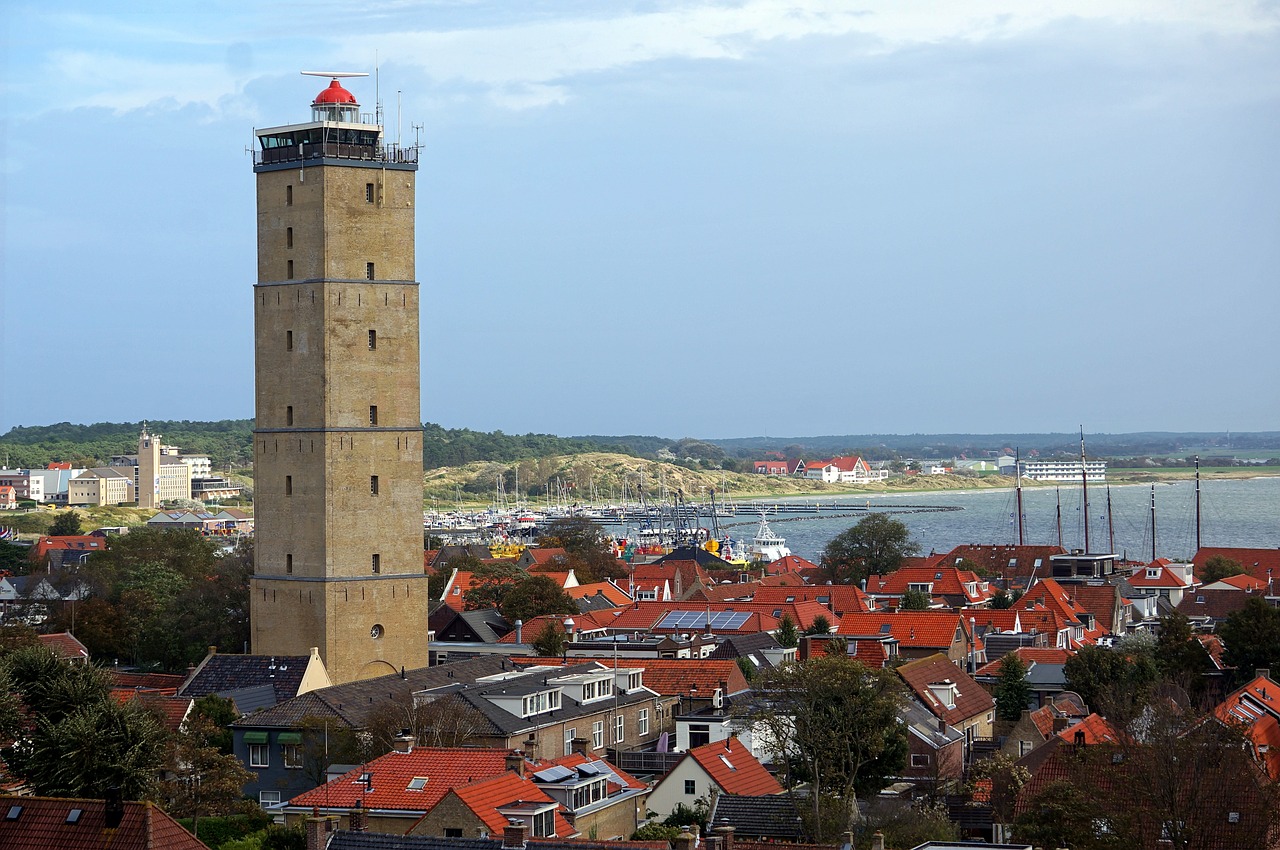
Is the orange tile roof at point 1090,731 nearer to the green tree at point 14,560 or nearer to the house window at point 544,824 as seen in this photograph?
the house window at point 544,824

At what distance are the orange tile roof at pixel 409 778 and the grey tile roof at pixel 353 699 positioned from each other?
7.31 meters

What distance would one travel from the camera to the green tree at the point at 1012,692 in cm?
4841

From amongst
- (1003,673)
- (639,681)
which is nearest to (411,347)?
(639,681)

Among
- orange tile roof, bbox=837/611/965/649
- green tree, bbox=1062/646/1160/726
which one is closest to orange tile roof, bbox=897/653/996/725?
green tree, bbox=1062/646/1160/726

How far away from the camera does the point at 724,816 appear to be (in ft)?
101

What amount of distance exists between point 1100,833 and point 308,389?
26.0 metres

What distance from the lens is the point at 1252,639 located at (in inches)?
2004

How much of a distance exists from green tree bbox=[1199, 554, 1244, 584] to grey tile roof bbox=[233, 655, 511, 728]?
52588mm

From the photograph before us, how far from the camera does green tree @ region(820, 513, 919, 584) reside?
89375mm

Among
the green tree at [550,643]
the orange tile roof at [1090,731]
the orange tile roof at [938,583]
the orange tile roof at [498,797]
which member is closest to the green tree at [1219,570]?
the orange tile roof at [938,583]

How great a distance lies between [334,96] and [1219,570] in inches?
2205

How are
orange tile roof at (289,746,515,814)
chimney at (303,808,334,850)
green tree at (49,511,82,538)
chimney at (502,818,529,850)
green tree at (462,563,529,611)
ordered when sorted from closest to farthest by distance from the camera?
chimney at (502,818,529,850) → chimney at (303,808,334,850) → orange tile roof at (289,746,515,814) → green tree at (462,563,529,611) → green tree at (49,511,82,538)

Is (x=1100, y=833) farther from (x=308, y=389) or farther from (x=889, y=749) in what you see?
(x=308, y=389)

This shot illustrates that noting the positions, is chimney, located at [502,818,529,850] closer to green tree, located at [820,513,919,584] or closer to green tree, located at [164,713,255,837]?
green tree, located at [164,713,255,837]
